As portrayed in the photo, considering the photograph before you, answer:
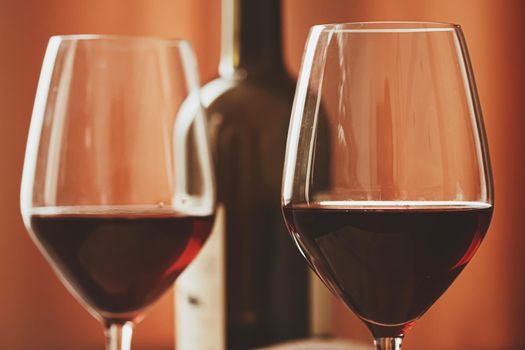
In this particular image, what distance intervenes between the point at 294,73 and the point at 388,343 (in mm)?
1386

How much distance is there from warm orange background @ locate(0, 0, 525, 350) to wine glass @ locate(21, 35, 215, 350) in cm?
124

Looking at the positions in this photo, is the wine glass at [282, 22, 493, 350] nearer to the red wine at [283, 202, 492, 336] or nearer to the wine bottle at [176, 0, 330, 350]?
the red wine at [283, 202, 492, 336]

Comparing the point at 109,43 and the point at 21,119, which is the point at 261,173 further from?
the point at 21,119

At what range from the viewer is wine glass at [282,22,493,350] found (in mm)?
548

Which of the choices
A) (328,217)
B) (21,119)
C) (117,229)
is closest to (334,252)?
(328,217)

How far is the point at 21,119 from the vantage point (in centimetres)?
191

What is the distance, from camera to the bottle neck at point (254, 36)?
41.8 inches

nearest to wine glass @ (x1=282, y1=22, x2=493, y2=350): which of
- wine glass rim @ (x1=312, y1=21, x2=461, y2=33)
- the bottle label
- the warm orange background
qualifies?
wine glass rim @ (x1=312, y1=21, x2=461, y2=33)

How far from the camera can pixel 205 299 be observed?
3.25ft

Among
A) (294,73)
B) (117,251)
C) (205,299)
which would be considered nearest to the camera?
(117,251)

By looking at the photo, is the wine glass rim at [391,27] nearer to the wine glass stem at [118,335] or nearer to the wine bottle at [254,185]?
the wine glass stem at [118,335]

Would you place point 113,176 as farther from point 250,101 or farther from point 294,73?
point 294,73

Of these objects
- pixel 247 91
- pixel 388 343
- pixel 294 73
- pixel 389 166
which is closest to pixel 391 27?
pixel 389 166

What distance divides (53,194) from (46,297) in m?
1.34
